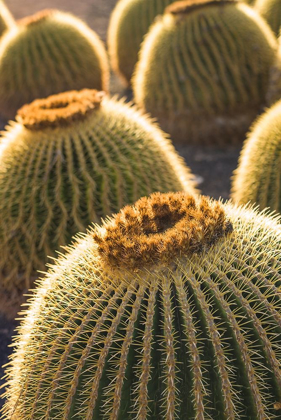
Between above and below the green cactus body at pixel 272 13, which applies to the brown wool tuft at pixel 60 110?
above

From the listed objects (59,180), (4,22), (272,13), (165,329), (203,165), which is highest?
(165,329)

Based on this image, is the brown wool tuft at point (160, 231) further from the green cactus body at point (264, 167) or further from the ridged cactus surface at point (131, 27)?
the ridged cactus surface at point (131, 27)

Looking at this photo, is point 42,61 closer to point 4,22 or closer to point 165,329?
point 4,22

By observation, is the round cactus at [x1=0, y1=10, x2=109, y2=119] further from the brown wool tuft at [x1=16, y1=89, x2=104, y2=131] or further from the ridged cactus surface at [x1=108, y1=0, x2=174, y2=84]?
the brown wool tuft at [x1=16, y1=89, x2=104, y2=131]

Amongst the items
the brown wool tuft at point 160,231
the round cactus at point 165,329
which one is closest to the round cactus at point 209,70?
the brown wool tuft at point 160,231

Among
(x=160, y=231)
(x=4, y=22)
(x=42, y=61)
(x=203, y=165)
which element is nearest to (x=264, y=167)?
(x=160, y=231)

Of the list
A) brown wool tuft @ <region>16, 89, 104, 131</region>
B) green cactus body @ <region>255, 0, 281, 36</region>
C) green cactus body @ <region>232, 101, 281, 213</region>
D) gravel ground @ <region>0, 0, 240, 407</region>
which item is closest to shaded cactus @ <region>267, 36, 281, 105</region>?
gravel ground @ <region>0, 0, 240, 407</region>
